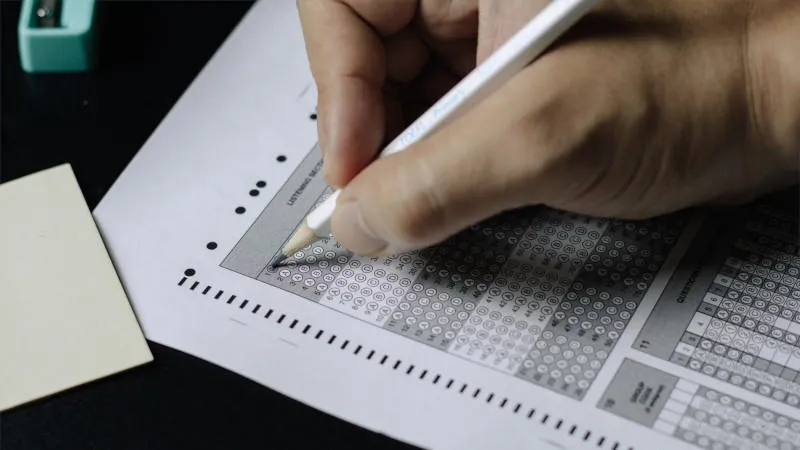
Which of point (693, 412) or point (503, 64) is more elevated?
point (503, 64)

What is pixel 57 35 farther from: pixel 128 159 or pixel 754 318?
pixel 754 318

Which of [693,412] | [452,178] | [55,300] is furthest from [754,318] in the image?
[55,300]

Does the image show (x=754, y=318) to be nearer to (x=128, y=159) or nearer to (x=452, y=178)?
(x=452, y=178)

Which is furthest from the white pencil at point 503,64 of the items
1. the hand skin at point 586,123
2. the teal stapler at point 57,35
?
the teal stapler at point 57,35

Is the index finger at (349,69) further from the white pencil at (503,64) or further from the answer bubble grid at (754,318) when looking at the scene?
the answer bubble grid at (754,318)

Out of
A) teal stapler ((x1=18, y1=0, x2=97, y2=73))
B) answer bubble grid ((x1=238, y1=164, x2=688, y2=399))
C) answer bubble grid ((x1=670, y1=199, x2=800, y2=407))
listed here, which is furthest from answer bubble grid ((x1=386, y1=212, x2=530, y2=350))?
teal stapler ((x1=18, y1=0, x2=97, y2=73))

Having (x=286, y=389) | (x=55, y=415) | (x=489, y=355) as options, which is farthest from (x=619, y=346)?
(x=55, y=415)

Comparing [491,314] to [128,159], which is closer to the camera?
[491,314]
